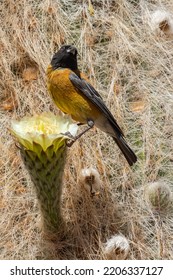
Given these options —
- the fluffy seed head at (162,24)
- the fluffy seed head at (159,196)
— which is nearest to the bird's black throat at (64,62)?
the fluffy seed head at (159,196)

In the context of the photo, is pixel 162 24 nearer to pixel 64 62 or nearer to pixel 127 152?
pixel 64 62

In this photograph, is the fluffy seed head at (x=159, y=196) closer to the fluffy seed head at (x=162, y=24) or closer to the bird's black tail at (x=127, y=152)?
the bird's black tail at (x=127, y=152)

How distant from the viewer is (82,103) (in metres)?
3.37

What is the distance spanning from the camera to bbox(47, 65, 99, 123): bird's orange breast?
336 centimetres

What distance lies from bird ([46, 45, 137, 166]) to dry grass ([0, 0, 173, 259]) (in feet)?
0.63

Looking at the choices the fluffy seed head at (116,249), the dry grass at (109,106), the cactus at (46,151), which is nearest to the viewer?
the cactus at (46,151)

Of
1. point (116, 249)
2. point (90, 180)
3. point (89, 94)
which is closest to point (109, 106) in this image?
point (89, 94)

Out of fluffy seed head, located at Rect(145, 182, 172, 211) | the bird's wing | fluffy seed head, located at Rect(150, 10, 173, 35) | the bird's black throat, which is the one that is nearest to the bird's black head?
the bird's black throat

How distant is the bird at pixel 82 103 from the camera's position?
11.0ft

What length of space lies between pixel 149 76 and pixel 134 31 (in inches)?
16.0

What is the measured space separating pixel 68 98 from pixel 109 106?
49cm

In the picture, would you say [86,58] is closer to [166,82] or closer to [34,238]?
[166,82]

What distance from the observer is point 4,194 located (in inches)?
137
